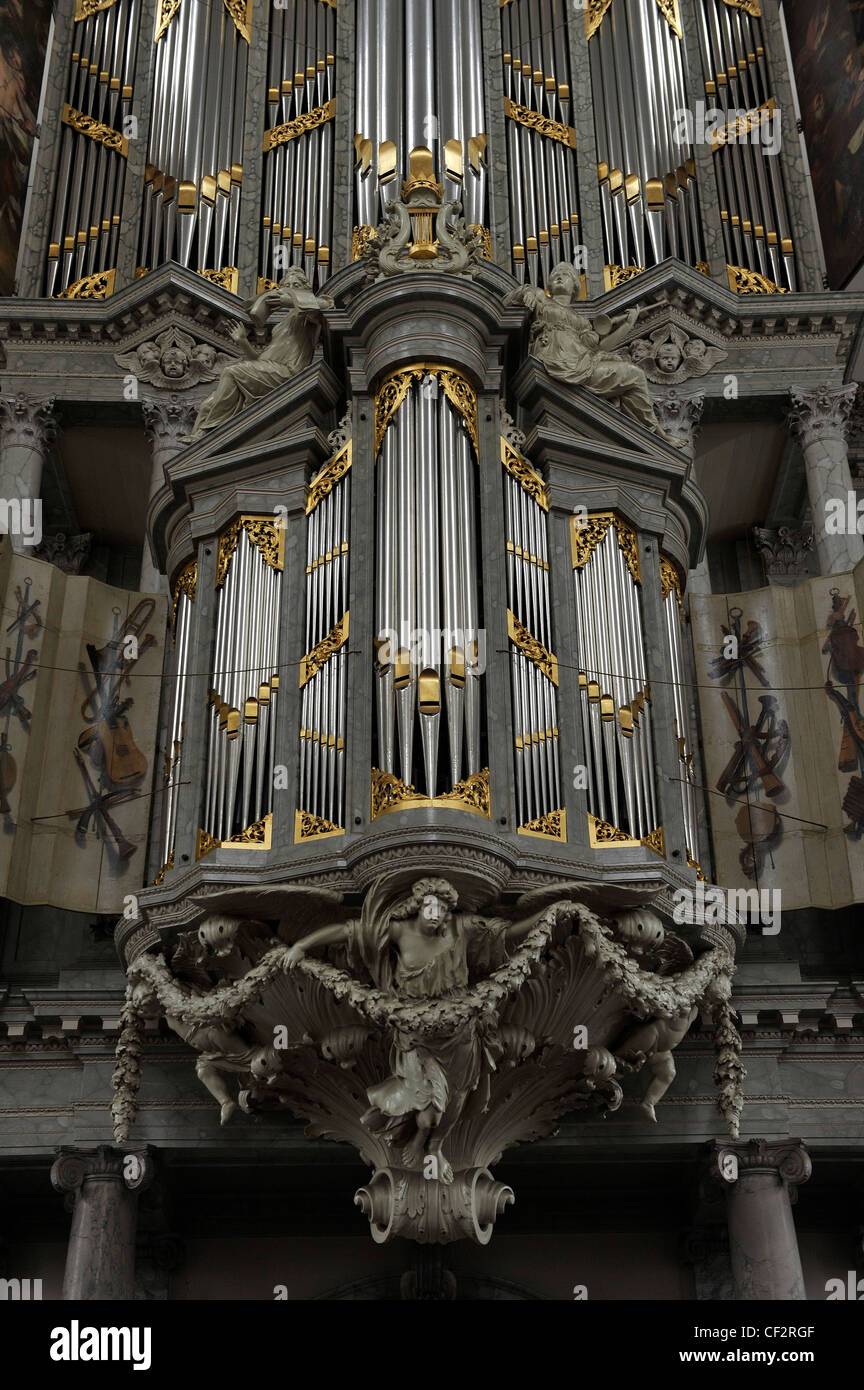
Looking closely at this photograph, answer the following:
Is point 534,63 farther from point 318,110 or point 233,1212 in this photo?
point 233,1212

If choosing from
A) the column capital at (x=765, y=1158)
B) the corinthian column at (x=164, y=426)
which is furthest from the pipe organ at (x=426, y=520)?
the column capital at (x=765, y=1158)

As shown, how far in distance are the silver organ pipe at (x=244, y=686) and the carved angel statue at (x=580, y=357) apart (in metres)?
2.91

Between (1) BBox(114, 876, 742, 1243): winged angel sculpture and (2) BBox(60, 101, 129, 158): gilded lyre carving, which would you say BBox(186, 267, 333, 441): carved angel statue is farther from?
(2) BBox(60, 101, 129, 158): gilded lyre carving

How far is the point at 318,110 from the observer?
68.5 ft

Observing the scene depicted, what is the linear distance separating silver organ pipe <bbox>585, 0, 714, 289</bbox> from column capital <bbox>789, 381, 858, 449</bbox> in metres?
2.16

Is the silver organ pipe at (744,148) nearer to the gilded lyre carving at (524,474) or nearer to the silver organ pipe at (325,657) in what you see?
the gilded lyre carving at (524,474)

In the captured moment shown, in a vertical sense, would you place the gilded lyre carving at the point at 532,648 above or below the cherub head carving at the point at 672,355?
below

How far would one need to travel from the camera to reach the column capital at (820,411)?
717 inches

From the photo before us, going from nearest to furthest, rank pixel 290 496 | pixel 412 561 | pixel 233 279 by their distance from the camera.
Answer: pixel 412 561 → pixel 290 496 → pixel 233 279

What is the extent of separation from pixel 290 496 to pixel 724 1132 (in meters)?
5.99

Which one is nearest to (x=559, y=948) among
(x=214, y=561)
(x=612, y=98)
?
(x=214, y=561)

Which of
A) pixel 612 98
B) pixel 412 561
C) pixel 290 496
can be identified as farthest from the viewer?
pixel 612 98

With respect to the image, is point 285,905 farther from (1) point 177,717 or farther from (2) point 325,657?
(1) point 177,717

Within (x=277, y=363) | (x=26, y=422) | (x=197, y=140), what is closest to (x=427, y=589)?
(x=277, y=363)
